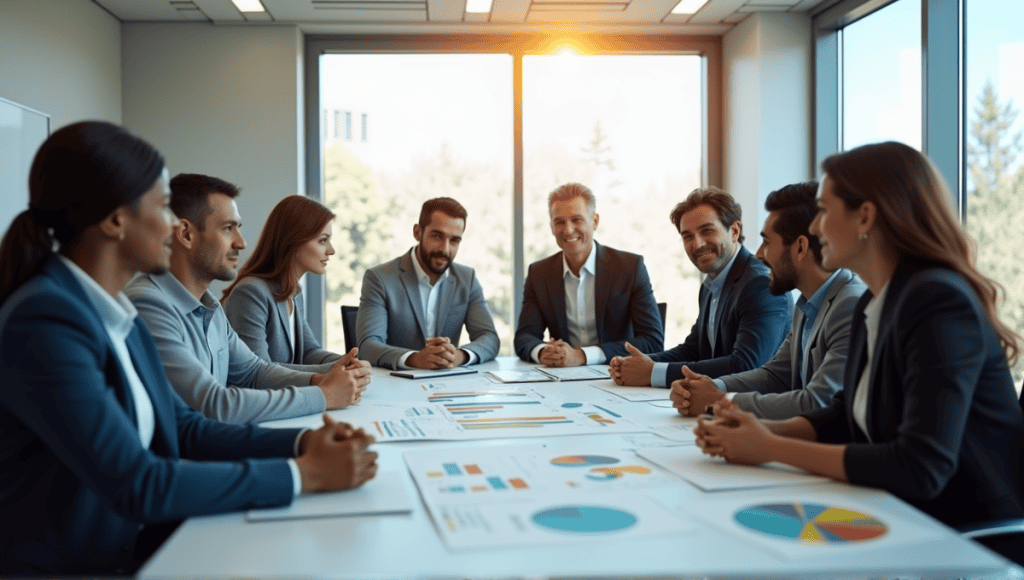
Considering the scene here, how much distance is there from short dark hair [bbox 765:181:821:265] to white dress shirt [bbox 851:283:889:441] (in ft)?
2.41

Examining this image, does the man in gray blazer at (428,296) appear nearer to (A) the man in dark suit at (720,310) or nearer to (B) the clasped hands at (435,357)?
(B) the clasped hands at (435,357)

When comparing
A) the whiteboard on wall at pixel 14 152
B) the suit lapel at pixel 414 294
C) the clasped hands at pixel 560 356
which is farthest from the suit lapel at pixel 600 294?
the whiteboard on wall at pixel 14 152

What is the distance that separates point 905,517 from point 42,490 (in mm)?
1451

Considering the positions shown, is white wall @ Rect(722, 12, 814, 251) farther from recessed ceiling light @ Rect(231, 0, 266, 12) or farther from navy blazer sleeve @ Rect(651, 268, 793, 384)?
recessed ceiling light @ Rect(231, 0, 266, 12)

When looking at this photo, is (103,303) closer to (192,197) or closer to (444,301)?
(192,197)

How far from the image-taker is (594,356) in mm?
3607

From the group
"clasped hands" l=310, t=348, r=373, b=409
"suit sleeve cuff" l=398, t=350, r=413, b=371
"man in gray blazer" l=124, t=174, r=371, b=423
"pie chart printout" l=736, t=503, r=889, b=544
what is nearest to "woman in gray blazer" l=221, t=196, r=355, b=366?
"suit sleeve cuff" l=398, t=350, r=413, b=371

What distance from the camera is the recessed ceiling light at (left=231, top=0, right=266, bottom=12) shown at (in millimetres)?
5102

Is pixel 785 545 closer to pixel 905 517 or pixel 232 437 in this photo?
pixel 905 517

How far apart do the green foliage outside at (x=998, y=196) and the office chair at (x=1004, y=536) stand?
2602 mm

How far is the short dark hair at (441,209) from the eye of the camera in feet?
13.4

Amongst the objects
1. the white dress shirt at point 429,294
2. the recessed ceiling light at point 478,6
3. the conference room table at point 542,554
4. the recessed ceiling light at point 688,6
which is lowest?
the conference room table at point 542,554

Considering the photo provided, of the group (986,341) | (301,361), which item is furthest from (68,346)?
(301,361)

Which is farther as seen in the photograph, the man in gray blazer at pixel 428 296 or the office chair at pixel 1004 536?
the man in gray blazer at pixel 428 296
